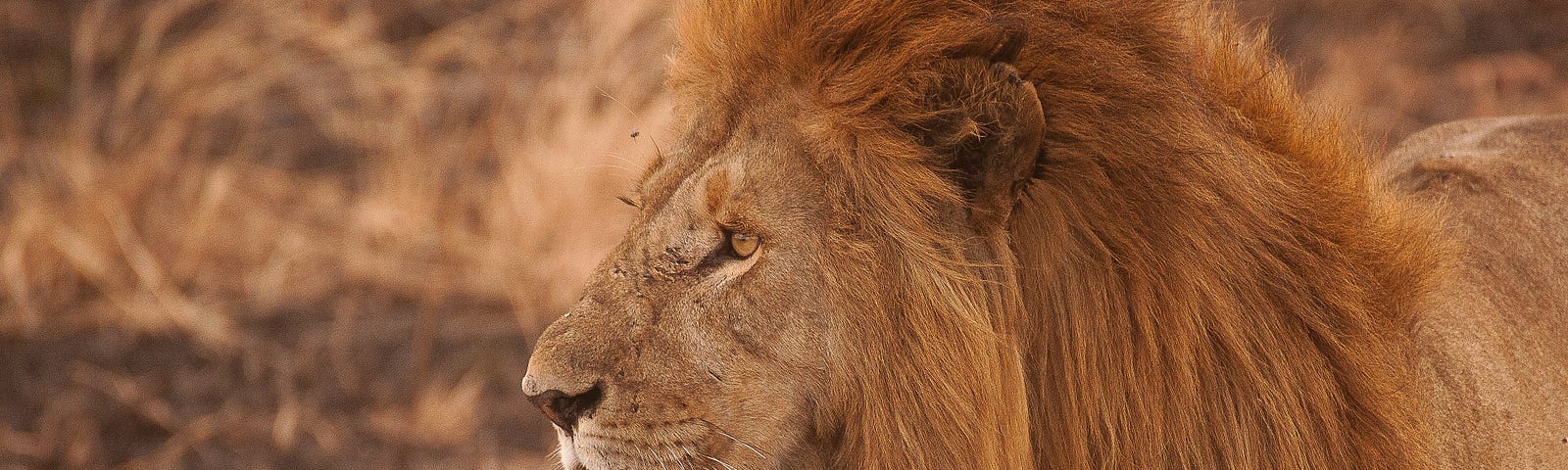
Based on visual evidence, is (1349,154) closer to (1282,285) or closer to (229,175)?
(1282,285)

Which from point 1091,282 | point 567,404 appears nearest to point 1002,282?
point 1091,282

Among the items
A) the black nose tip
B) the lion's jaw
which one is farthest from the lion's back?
the black nose tip

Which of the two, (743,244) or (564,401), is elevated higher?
(743,244)

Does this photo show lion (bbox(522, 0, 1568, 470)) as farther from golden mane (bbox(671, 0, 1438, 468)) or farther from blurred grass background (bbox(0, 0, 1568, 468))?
blurred grass background (bbox(0, 0, 1568, 468))

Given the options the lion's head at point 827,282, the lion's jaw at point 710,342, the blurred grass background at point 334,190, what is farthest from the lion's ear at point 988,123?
the blurred grass background at point 334,190

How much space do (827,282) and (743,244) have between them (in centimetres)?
13

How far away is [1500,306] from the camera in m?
2.02

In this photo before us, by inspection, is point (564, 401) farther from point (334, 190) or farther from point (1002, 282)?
point (334, 190)

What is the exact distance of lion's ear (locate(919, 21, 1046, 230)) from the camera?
1.58 meters

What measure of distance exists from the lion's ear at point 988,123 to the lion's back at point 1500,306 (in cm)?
67

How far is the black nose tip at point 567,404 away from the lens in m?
1.78

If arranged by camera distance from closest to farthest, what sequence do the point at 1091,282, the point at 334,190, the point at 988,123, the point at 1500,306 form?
the point at 988,123 → the point at 1091,282 → the point at 1500,306 → the point at 334,190

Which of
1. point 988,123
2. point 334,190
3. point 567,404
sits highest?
point 988,123

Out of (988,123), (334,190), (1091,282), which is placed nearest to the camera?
(988,123)
